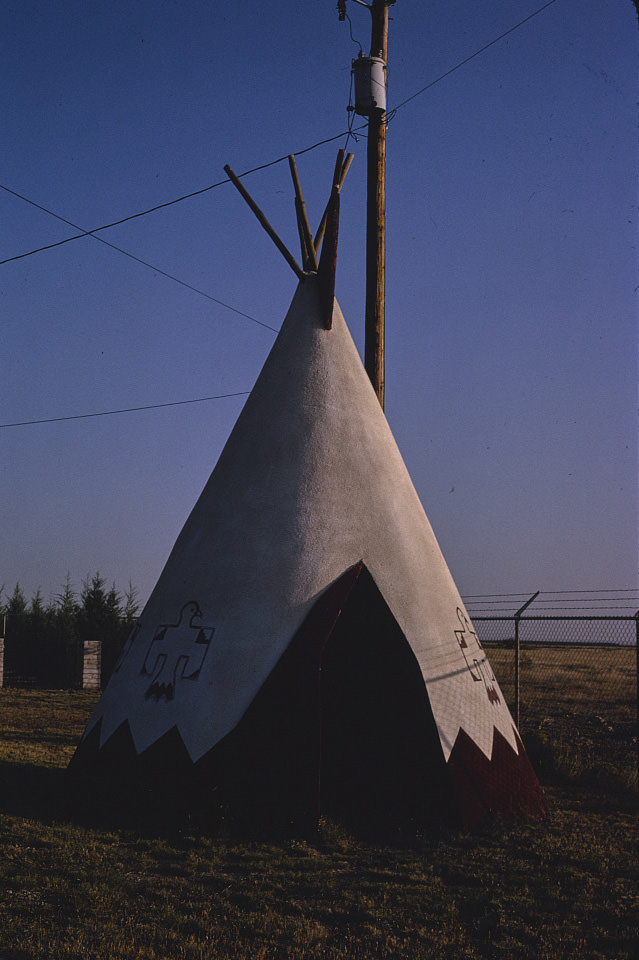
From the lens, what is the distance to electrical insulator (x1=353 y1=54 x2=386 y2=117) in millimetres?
7281

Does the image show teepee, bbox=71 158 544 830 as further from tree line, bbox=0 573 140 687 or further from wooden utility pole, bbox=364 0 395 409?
tree line, bbox=0 573 140 687

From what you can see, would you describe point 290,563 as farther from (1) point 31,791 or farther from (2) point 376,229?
(2) point 376,229

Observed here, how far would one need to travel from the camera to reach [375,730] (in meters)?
6.00

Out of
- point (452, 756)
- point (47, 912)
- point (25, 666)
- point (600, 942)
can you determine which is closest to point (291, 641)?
point (452, 756)

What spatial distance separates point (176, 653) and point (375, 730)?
1777 millimetres

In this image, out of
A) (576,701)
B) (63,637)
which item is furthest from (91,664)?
(576,701)

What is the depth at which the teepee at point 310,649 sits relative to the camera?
198 inches

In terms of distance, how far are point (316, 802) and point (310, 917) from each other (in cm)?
120

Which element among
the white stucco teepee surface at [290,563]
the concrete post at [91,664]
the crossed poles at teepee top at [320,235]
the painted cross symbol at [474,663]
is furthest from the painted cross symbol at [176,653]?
the concrete post at [91,664]

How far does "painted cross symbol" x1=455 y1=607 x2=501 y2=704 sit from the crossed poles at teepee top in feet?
9.39

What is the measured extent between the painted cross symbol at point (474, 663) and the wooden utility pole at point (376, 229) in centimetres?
227

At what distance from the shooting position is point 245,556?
18.4ft

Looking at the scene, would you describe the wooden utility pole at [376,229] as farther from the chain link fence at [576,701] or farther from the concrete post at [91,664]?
the concrete post at [91,664]

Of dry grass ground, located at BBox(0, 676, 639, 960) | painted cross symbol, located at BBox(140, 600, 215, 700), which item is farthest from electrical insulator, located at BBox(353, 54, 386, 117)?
dry grass ground, located at BBox(0, 676, 639, 960)
